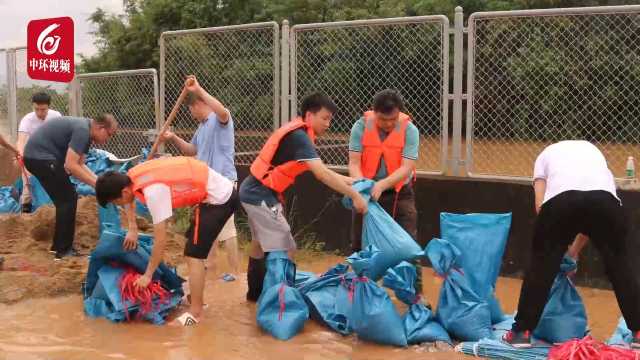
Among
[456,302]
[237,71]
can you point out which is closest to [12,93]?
[237,71]

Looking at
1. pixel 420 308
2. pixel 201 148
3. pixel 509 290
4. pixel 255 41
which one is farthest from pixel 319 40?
pixel 420 308

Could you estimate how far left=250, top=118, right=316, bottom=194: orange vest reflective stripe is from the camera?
521 centimetres

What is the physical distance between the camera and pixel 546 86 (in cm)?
684

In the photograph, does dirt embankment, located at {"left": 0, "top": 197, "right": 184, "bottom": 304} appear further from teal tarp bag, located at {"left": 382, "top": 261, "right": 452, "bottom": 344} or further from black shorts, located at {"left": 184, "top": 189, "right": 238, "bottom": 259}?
teal tarp bag, located at {"left": 382, "top": 261, "right": 452, "bottom": 344}

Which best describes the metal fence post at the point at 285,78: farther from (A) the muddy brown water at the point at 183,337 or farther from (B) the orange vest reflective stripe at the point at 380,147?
(A) the muddy brown water at the point at 183,337

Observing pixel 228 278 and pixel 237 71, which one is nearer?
pixel 228 278

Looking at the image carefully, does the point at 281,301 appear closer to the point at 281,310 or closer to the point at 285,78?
the point at 281,310

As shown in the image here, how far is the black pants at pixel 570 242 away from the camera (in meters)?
4.25

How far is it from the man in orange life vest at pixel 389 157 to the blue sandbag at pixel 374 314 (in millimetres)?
737

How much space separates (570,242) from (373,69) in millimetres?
3532

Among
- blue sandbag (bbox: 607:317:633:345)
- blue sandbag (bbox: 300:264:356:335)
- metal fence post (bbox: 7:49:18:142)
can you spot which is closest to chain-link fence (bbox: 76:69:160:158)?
metal fence post (bbox: 7:49:18:142)

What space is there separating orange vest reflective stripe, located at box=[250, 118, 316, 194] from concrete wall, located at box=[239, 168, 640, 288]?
6.15 ft

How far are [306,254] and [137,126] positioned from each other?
355cm

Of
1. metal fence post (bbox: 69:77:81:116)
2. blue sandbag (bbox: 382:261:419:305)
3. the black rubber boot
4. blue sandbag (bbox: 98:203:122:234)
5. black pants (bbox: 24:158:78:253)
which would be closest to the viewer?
blue sandbag (bbox: 382:261:419:305)
